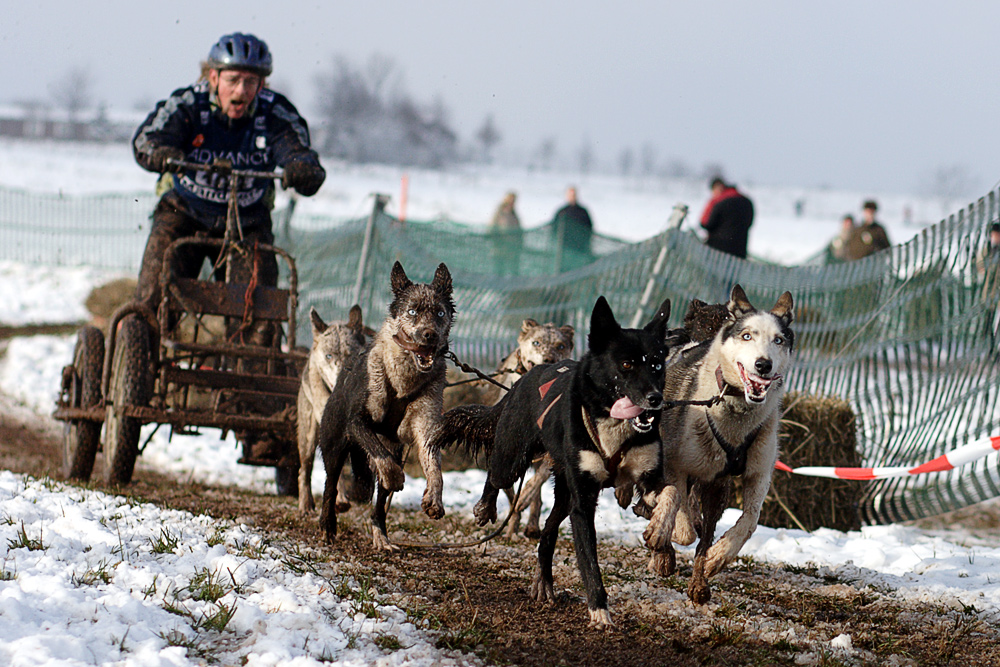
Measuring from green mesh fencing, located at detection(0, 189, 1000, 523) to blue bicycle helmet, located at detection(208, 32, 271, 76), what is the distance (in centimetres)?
189

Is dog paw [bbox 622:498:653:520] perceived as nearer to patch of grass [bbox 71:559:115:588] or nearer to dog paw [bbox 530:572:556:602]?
dog paw [bbox 530:572:556:602]

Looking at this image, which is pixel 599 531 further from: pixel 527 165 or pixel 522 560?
pixel 527 165

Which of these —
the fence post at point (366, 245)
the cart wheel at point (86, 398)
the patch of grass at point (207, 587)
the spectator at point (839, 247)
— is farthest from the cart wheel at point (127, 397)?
the spectator at point (839, 247)

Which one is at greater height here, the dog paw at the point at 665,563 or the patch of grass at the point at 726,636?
the dog paw at the point at 665,563

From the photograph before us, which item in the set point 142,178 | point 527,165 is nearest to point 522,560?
point 142,178

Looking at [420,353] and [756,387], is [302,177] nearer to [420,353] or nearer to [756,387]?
[420,353]

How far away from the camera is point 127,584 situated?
3.79 metres

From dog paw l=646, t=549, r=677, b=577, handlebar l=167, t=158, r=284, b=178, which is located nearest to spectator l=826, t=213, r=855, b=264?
handlebar l=167, t=158, r=284, b=178

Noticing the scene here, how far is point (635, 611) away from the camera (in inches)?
171

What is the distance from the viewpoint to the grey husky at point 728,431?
4.35m

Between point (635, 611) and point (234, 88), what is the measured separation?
446 centimetres

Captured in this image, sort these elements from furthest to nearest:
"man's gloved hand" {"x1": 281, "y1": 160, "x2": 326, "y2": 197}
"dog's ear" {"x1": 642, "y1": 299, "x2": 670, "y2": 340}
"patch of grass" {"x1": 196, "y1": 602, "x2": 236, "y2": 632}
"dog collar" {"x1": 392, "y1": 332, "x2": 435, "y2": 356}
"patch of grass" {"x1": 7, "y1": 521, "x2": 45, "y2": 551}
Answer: "man's gloved hand" {"x1": 281, "y1": 160, "x2": 326, "y2": 197} < "dog collar" {"x1": 392, "y1": 332, "x2": 435, "y2": 356} < "dog's ear" {"x1": 642, "y1": 299, "x2": 670, "y2": 340} < "patch of grass" {"x1": 7, "y1": 521, "x2": 45, "y2": 551} < "patch of grass" {"x1": 196, "y1": 602, "x2": 236, "y2": 632}

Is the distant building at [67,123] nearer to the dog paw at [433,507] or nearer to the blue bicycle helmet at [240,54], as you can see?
the blue bicycle helmet at [240,54]

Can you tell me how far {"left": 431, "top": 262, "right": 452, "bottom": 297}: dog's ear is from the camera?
5.17 meters
